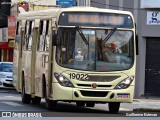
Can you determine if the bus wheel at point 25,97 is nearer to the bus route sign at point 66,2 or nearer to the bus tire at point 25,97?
the bus tire at point 25,97

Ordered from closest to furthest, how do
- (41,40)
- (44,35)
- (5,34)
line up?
(44,35)
(41,40)
(5,34)

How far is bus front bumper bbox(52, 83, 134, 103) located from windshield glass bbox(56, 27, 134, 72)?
27.1 inches

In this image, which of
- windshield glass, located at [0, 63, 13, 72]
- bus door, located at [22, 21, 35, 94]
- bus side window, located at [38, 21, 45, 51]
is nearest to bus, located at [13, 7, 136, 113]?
bus side window, located at [38, 21, 45, 51]

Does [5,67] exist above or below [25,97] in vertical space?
below

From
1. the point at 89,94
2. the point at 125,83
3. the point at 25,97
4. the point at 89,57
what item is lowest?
the point at 25,97

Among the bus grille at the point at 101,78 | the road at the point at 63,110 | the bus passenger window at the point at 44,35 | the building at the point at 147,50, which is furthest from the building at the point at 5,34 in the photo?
the bus grille at the point at 101,78

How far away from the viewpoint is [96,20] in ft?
63.9

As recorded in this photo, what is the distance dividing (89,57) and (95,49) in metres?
0.34

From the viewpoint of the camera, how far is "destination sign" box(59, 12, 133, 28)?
19.3m

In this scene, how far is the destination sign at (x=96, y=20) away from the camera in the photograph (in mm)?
19266

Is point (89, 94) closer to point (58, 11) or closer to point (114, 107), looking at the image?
point (114, 107)

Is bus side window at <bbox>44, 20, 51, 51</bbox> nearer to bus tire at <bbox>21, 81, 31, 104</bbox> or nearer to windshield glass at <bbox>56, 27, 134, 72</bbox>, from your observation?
windshield glass at <bbox>56, 27, 134, 72</bbox>

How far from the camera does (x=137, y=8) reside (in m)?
A: 33.2

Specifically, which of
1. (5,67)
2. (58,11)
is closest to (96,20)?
(58,11)
